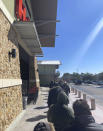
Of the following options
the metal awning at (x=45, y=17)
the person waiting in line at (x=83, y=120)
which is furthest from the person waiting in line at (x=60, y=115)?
the metal awning at (x=45, y=17)

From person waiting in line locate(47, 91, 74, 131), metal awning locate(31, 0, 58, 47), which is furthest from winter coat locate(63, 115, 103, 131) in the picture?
metal awning locate(31, 0, 58, 47)

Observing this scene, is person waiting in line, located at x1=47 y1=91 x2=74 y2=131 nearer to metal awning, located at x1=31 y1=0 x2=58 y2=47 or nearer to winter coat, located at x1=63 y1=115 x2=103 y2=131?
winter coat, located at x1=63 y1=115 x2=103 y2=131

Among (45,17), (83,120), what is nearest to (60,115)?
(83,120)

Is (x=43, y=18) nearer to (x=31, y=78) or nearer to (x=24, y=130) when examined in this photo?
(x=31, y=78)

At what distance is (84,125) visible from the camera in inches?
94.3

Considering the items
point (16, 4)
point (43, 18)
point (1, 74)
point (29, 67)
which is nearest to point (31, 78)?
point (29, 67)

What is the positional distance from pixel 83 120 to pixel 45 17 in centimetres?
1508

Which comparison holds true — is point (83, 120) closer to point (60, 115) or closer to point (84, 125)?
point (84, 125)

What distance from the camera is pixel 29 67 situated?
1908cm

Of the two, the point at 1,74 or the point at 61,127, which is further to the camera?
the point at 1,74

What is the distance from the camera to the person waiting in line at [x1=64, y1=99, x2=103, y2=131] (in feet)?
7.47

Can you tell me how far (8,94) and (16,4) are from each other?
16.9 ft

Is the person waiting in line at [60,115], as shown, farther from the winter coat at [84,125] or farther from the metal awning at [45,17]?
the metal awning at [45,17]

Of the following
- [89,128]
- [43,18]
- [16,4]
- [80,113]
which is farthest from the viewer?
[43,18]
